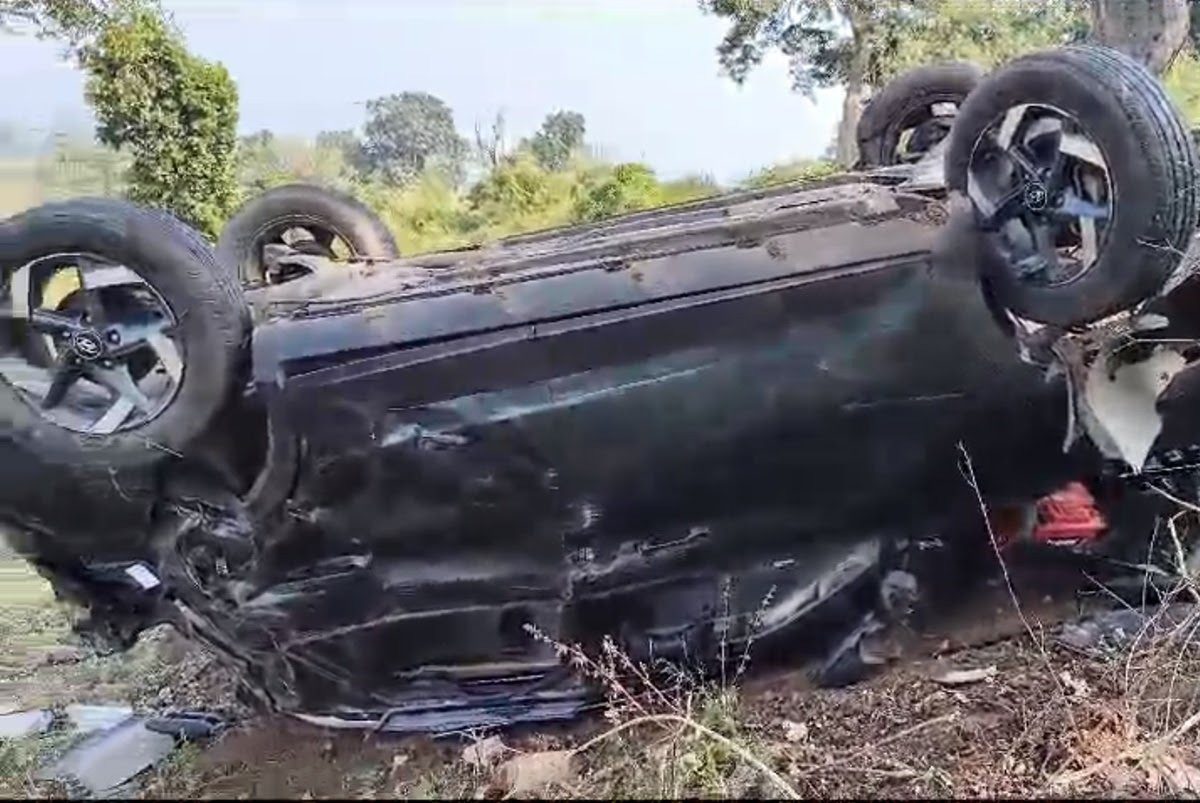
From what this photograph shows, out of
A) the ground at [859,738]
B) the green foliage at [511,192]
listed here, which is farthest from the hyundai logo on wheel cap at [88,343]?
the green foliage at [511,192]

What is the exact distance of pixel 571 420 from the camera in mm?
3275

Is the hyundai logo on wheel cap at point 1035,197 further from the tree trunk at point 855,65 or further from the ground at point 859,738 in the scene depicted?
the tree trunk at point 855,65

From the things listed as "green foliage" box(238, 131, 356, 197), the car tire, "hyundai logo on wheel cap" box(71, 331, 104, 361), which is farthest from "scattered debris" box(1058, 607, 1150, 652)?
"green foliage" box(238, 131, 356, 197)

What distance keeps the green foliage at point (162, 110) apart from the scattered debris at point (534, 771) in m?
11.0

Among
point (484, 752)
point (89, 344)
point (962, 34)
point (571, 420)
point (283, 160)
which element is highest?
point (962, 34)

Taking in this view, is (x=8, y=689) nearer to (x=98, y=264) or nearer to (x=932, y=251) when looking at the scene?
(x=98, y=264)

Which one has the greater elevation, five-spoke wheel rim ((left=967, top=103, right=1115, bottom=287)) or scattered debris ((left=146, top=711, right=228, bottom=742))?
five-spoke wheel rim ((left=967, top=103, right=1115, bottom=287))

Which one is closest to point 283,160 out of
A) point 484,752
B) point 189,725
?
point 189,725

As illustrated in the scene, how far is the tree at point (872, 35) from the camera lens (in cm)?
1652

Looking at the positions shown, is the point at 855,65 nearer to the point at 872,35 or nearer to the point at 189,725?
the point at 872,35

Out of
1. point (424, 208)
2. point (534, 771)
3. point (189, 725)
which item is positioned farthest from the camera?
point (424, 208)

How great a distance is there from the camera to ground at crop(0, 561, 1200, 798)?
9.66 ft

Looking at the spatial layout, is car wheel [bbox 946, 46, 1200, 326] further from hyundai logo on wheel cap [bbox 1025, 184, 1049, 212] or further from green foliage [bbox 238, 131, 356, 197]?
green foliage [bbox 238, 131, 356, 197]

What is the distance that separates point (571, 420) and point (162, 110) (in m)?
11.5
